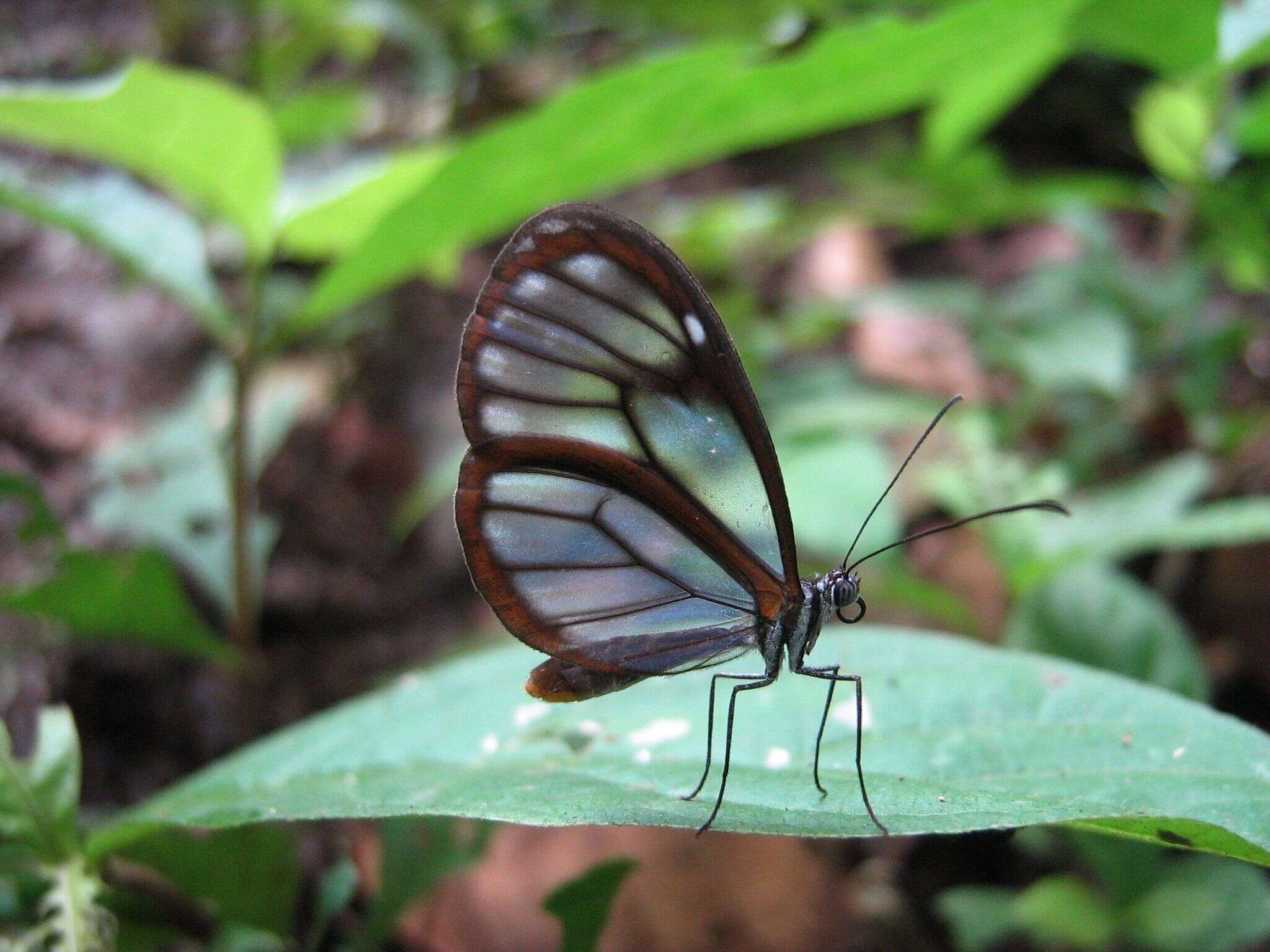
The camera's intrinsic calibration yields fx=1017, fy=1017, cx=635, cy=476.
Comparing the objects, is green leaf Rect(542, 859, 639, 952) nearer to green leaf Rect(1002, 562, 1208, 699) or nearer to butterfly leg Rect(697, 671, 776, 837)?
butterfly leg Rect(697, 671, 776, 837)

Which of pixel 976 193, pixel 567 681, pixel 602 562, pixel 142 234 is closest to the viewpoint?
pixel 567 681

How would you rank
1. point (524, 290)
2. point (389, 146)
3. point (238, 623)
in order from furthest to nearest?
point (389, 146)
point (238, 623)
point (524, 290)

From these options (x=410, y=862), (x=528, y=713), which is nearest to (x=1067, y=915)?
(x=528, y=713)

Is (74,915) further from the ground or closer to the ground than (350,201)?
closer to the ground

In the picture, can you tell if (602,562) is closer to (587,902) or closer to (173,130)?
(587,902)

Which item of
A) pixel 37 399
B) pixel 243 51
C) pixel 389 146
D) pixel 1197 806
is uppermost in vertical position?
pixel 243 51

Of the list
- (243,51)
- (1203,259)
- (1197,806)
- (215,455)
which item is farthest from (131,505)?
(1203,259)

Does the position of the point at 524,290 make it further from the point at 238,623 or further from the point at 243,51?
the point at 243,51

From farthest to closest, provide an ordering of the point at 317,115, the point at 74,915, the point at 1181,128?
1. the point at 317,115
2. the point at 1181,128
3. the point at 74,915
